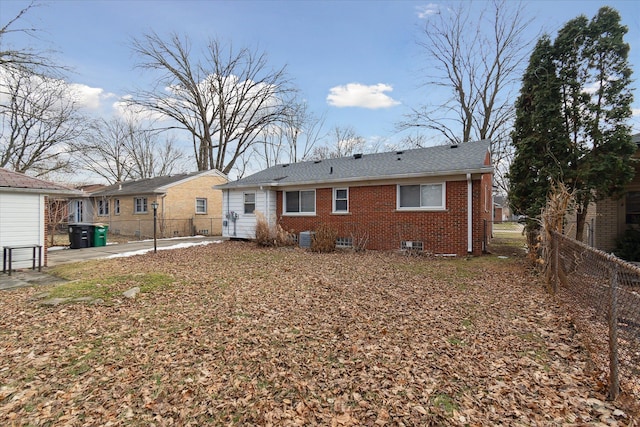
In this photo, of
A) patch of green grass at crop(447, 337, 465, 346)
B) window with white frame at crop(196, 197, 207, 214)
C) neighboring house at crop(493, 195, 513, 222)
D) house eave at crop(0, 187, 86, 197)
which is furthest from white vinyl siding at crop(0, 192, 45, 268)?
neighboring house at crop(493, 195, 513, 222)

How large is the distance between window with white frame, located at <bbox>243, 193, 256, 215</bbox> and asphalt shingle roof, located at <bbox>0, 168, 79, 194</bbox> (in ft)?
24.2

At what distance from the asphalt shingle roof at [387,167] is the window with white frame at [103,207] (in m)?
13.8

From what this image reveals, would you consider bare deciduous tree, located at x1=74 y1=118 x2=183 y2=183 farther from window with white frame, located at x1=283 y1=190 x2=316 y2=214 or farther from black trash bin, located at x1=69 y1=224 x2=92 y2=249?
window with white frame, located at x1=283 y1=190 x2=316 y2=214

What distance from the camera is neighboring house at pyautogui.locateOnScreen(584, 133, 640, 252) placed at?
9078 millimetres

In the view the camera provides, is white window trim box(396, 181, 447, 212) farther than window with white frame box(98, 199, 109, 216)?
No

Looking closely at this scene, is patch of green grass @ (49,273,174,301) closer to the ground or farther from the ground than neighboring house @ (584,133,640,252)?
closer to the ground

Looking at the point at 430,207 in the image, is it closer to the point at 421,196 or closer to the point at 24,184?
the point at 421,196

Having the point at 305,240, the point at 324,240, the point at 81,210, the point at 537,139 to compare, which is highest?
the point at 537,139

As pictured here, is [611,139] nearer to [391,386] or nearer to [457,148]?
[457,148]

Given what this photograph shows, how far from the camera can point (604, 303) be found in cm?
451

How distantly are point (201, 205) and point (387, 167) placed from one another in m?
14.5

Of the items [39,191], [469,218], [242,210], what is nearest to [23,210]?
[39,191]

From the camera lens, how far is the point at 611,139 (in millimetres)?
8133

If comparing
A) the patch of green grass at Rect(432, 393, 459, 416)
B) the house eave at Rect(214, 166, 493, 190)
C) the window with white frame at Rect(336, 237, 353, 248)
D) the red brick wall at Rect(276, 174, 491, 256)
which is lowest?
the patch of green grass at Rect(432, 393, 459, 416)
